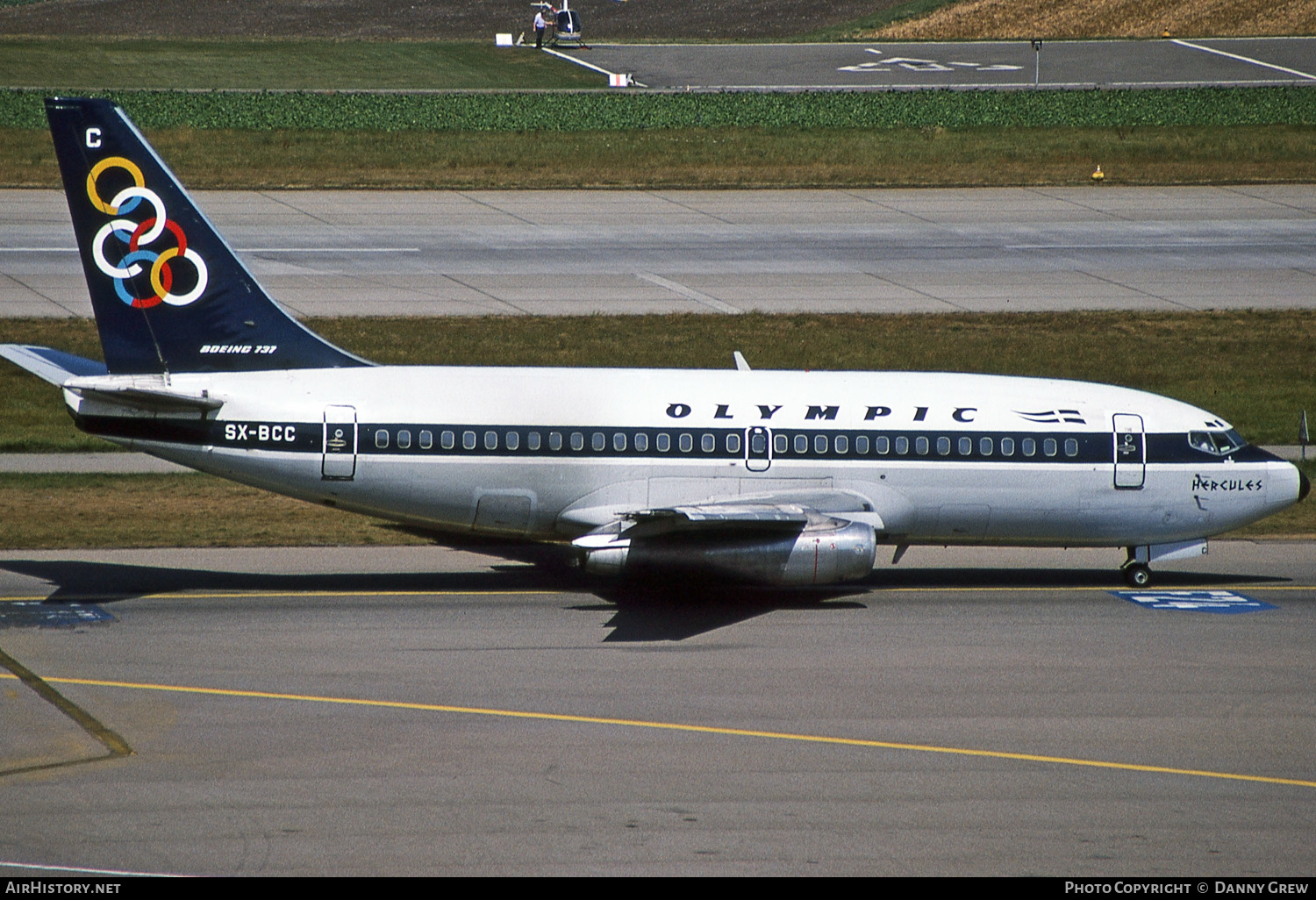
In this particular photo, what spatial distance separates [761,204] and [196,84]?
37334 mm

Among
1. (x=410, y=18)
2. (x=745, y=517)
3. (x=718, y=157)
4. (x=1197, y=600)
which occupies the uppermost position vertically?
(x=410, y=18)

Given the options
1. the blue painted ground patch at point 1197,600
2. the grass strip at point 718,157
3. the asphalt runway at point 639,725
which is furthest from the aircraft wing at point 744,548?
the grass strip at point 718,157

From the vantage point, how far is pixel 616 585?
27031 millimetres

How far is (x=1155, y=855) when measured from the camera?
16.0 m

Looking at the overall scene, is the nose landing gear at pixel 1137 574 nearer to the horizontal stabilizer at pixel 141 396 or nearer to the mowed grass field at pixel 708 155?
the horizontal stabilizer at pixel 141 396

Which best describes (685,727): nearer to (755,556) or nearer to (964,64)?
(755,556)

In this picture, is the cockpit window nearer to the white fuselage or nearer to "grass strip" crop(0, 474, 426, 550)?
the white fuselage

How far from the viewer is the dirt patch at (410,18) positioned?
104 metres

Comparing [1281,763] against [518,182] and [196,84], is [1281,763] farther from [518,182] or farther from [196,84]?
[196,84]

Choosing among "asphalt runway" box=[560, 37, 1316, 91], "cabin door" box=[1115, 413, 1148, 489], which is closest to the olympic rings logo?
"cabin door" box=[1115, 413, 1148, 489]

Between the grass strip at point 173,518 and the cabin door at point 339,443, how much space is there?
4.81 m

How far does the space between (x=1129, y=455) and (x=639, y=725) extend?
1128cm

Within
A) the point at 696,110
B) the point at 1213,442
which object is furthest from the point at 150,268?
the point at 696,110

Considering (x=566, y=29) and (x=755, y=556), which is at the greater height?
(x=566, y=29)
